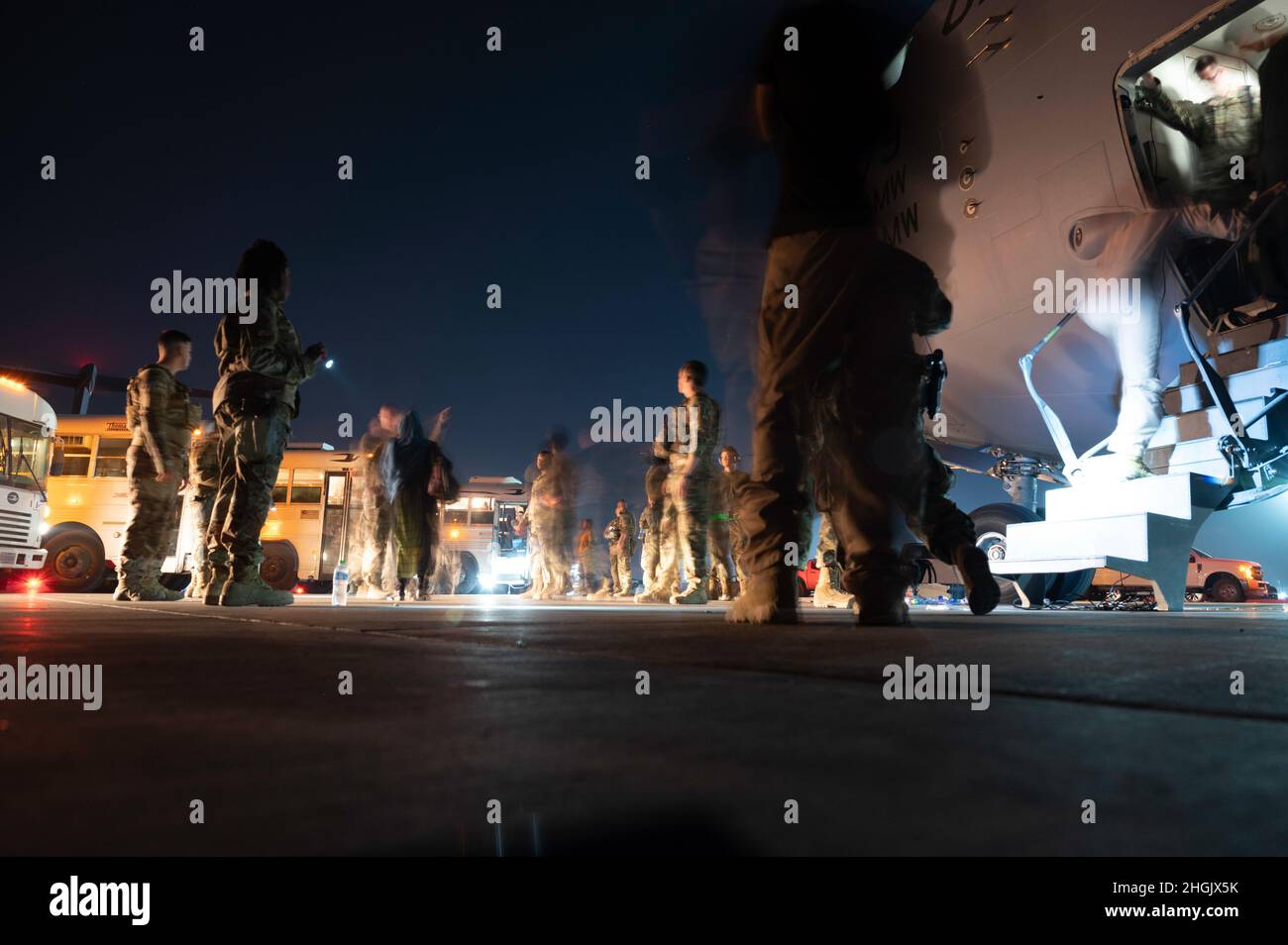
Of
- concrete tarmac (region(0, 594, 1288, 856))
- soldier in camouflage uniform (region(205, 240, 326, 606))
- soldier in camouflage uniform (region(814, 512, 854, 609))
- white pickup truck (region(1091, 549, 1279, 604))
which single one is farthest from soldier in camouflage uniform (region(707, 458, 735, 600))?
concrete tarmac (region(0, 594, 1288, 856))

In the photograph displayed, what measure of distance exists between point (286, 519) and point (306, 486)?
648 millimetres

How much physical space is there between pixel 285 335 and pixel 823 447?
3.20m

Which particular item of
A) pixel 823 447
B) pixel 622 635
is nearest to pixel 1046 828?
pixel 622 635

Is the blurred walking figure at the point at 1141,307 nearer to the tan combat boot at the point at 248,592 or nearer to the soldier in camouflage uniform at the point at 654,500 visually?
the soldier in camouflage uniform at the point at 654,500

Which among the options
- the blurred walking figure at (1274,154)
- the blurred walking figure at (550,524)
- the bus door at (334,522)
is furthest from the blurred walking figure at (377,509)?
the blurred walking figure at (1274,154)

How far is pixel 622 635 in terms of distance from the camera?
5.93ft

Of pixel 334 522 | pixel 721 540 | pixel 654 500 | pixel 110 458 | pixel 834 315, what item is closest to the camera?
pixel 834 315

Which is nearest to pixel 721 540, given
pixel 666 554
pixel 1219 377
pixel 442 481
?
pixel 666 554

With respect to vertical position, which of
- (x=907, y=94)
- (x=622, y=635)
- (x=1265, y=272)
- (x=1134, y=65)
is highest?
(x=907, y=94)

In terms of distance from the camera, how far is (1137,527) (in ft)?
16.4

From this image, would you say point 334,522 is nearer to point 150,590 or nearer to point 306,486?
point 306,486
